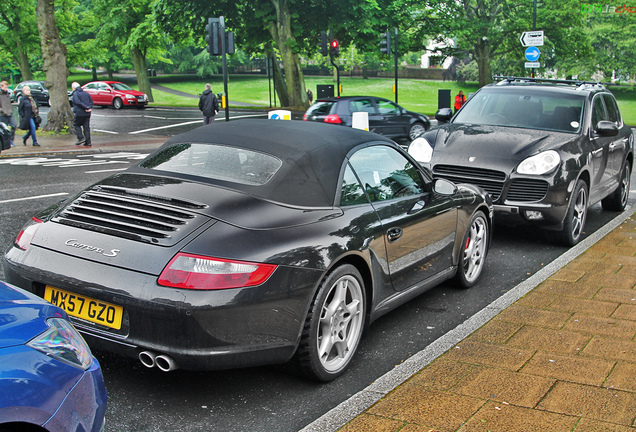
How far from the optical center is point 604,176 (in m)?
8.56

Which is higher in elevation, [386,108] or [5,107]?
[5,107]

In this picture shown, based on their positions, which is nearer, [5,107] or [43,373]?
[43,373]

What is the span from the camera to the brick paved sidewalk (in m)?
3.28

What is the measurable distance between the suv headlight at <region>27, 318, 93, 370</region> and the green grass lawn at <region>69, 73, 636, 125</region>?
53.0 m

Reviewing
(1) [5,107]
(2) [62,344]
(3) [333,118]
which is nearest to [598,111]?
(2) [62,344]

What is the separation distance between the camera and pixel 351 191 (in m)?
4.26

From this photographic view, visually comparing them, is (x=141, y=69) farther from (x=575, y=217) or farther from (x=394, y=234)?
(x=394, y=234)

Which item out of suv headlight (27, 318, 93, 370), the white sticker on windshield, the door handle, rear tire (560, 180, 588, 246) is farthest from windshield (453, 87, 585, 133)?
suv headlight (27, 318, 93, 370)

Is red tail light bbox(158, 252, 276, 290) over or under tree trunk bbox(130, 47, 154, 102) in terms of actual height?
under

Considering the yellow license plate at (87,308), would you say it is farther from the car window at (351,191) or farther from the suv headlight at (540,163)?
the suv headlight at (540,163)

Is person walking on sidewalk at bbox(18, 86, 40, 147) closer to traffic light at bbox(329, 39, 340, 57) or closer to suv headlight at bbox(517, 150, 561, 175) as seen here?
traffic light at bbox(329, 39, 340, 57)

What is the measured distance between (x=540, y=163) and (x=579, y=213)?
36.6 inches

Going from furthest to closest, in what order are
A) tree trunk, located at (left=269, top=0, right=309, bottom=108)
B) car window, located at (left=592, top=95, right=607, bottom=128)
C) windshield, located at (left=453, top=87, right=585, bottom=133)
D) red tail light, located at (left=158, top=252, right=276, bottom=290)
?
tree trunk, located at (left=269, top=0, right=309, bottom=108)
car window, located at (left=592, top=95, right=607, bottom=128)
windshield, located at (left=453, top=87, right=585, bottom=133)
red tail light, located at (left=158, top=252, right=276, bottom=290)

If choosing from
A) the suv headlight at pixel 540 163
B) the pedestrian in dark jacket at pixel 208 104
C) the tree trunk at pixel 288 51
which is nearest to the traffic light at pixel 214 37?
the pedestrian in dark jacket at pixel 208 104
